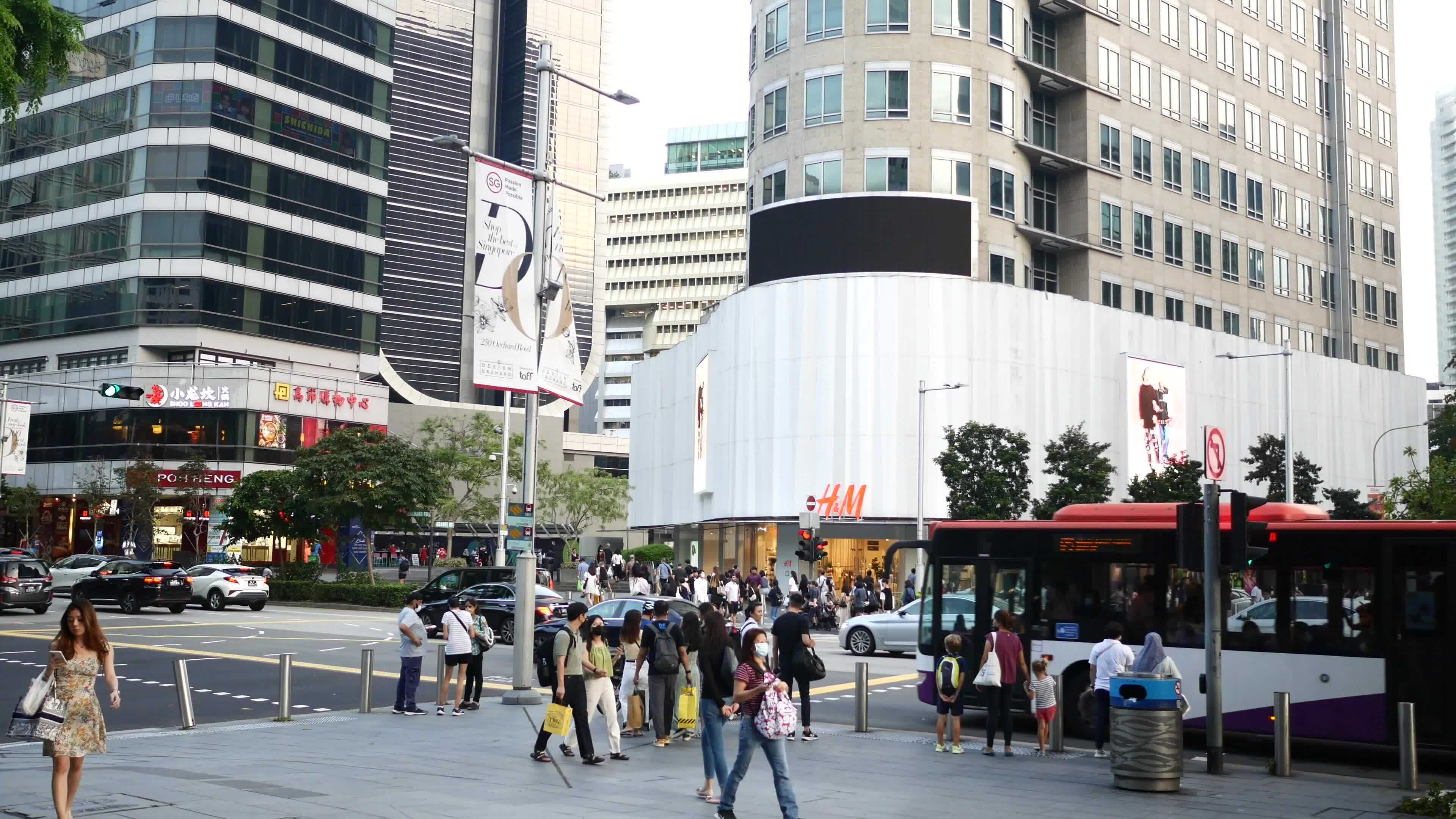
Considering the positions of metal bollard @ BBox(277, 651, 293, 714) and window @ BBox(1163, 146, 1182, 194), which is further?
window @ BBox(1163, 146, 1182, 194)

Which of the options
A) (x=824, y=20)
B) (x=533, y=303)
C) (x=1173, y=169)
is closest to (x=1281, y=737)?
(x=533, y=303)

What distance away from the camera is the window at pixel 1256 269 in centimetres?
7256

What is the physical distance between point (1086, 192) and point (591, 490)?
45.0 metres

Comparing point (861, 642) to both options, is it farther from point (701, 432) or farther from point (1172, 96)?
point (1172, 96)

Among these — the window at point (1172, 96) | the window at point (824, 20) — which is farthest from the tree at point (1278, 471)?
the window at point (824, 20)

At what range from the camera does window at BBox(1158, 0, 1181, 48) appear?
67.9 meters

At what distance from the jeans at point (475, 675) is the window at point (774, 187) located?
40.7 meters

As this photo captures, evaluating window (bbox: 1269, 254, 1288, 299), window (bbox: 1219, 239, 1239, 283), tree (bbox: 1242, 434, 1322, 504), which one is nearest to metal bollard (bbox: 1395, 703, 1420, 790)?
Result: tree (bbox: 1242, 434, 1322, 504)

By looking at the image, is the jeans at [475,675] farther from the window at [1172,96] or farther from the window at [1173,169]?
the window at [1172,96]

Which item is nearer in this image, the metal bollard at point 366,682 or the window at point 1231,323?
the metal bollard at point 366,682

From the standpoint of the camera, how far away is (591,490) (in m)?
95.0

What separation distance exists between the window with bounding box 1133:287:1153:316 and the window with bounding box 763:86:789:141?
767 inches

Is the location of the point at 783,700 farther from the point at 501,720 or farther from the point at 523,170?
the point at 523,170

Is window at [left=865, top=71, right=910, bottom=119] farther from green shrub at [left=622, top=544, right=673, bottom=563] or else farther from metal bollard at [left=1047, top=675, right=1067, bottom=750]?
metal bollard at [left=1047, top=675, right=1067, bottom=750]
